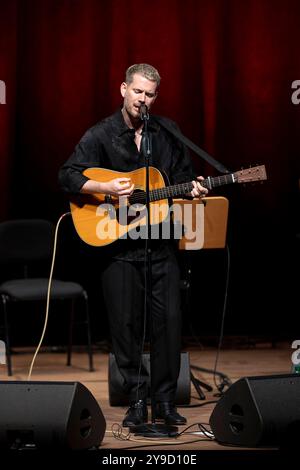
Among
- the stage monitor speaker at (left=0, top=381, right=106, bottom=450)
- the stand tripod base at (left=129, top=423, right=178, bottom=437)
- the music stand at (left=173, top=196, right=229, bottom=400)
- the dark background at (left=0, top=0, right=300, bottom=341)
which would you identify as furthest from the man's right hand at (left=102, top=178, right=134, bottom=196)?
the dark background at (left=0, top=0, right=300, bottom=341)

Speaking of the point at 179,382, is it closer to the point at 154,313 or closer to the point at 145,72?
the point at 154,313

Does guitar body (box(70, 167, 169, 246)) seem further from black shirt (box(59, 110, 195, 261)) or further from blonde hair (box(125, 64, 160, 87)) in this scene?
blonde hair (box(125, 64, 160, 87))

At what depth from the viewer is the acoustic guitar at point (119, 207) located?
444 centimetres

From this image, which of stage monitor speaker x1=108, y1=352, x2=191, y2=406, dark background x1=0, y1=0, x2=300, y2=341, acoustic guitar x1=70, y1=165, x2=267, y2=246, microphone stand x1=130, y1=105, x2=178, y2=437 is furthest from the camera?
dark background x1=0, y1=0, x2=300, y2=341

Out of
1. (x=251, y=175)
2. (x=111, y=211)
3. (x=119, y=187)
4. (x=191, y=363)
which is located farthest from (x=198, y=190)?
(x=191, y=363)

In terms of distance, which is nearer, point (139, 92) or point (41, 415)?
point (41, 415)

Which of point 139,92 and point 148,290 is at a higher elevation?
point 139,92

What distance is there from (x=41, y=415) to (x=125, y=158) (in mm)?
1403

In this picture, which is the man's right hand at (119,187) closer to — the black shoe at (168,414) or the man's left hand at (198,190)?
the man's left hand at (198,190)

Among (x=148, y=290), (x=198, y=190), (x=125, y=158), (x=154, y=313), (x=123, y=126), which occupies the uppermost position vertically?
(x=123, y=126)

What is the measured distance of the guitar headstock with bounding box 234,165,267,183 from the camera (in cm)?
425

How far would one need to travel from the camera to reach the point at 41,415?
374cm

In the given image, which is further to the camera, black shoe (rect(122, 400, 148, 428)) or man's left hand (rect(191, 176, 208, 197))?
black shoe (rect(122, 400, 148, 428))

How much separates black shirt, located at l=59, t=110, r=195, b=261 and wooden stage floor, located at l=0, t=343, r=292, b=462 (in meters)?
0.88
